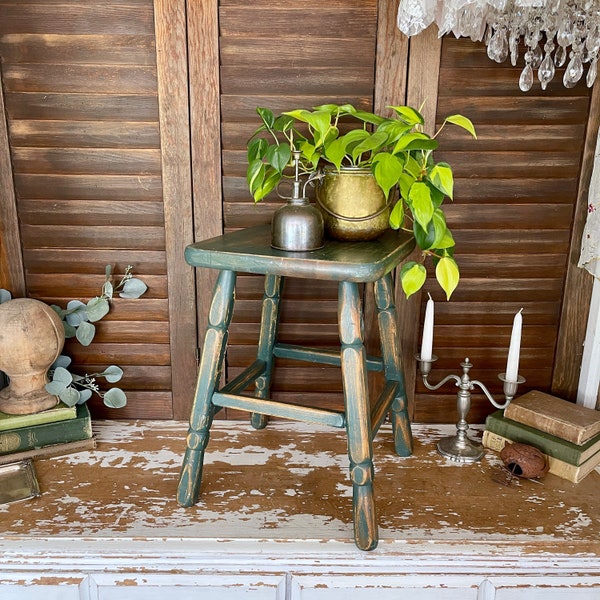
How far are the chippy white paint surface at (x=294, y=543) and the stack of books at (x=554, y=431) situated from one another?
0.07 m

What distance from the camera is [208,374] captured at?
1.13 m

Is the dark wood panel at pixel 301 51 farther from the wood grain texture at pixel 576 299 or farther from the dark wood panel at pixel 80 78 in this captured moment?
the wood grain texture at pixel 576 299

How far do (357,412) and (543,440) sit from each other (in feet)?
1.81

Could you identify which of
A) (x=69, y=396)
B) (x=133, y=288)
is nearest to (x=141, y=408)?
(x=69, y=396)

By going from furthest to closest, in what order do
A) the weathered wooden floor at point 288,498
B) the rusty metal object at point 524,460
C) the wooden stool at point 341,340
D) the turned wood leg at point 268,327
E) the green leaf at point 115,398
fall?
1. the green leaf at point 115,398
2. the turned wood leg at point 268,327
3. the rusty metal object at point 524,460
4. the weathered wooden floor at point 288,498
5. the wooden stool at point 341,340

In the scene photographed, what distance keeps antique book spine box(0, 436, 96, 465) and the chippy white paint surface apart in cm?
11

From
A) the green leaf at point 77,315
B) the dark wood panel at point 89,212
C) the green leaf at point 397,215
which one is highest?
the green leaf at point 397,215

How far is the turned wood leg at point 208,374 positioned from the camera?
112 centimetres

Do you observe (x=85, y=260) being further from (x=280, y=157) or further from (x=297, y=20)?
(x=297, y=20)

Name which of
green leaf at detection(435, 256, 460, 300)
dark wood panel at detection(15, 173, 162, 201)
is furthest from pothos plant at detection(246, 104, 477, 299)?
dark wood panel at detection(15, 173, 162, 201)

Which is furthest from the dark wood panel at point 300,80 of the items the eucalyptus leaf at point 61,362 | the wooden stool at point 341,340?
the eucalyptus leaf at point 61,362

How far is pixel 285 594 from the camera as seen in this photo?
112 centimetres

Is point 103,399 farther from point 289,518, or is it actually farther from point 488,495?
point 488,495

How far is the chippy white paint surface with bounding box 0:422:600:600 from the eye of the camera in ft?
3.60
